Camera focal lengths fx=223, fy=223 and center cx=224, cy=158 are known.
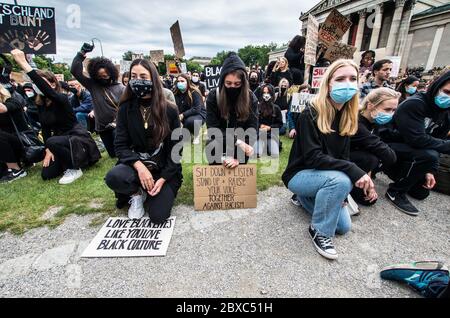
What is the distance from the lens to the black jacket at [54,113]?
3.60m

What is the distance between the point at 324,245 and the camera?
2.28 m

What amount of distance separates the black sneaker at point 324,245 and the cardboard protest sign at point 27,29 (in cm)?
551

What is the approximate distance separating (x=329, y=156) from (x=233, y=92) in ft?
4.95

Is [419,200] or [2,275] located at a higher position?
[419,200]

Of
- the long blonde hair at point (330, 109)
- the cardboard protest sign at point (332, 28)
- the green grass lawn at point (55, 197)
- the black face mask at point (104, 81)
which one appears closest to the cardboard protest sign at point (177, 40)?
the black face mask at point (104, 81)

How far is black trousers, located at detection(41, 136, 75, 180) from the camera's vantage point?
3.88 metres

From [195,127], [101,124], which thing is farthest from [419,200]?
[101,124]

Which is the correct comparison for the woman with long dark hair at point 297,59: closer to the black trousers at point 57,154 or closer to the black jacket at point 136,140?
the black jacket at point 136,140

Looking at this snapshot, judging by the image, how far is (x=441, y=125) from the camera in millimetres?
3240

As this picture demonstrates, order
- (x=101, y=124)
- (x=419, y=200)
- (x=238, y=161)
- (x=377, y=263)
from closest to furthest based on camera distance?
(x=377, y=263), (x=238, y=161), (x=419, y=200), (x=101, y=124)

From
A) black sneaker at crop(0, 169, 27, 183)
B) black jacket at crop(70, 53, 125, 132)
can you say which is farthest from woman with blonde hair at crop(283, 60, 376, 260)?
black sneaker at crop(0, 169, 27, 183)

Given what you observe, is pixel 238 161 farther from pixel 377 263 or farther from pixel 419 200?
pixel 419 200

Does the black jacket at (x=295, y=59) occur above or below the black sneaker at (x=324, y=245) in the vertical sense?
above
